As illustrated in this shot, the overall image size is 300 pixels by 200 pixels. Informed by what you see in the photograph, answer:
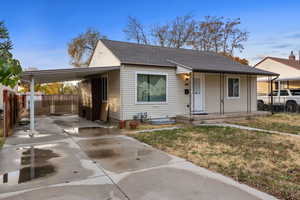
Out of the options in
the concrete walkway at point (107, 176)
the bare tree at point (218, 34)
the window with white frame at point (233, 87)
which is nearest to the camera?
the concrete walkway at point (107, 176)

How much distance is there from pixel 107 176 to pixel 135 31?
25.0 m

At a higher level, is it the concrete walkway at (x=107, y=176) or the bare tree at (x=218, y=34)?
the bare tree at (x=218, y=34)

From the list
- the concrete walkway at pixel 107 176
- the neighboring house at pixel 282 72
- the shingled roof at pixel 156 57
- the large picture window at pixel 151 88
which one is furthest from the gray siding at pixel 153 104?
the neighboring house at pixel 282 72

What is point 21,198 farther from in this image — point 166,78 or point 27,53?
point 27,53

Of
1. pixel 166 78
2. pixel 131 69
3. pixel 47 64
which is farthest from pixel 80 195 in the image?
pixel 47 64

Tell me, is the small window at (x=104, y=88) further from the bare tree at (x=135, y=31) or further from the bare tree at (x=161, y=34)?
the bare tree at (x=161, y=34)

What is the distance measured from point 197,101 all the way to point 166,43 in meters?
17.1

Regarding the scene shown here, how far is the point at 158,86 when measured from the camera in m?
10.3

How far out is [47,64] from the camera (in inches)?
1035

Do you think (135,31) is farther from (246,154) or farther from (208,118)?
(246,154)

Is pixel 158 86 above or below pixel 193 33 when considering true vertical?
below

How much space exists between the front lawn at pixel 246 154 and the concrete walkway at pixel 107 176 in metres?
0.36

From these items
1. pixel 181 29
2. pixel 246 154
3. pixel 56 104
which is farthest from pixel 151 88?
pixel 181 29

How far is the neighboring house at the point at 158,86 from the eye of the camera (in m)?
9.59
